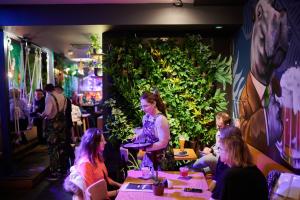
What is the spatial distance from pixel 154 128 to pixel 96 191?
1.16 metres

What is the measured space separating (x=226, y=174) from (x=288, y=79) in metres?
1.39

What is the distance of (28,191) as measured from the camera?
18.0 feet

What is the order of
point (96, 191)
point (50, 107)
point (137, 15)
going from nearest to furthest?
1. point (96, 191)
2. point (137, 15)
3. point (50, 107)

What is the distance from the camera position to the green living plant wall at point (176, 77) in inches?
214

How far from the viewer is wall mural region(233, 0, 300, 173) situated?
118 inches

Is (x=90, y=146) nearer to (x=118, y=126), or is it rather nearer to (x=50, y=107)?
(x=118, y=126)

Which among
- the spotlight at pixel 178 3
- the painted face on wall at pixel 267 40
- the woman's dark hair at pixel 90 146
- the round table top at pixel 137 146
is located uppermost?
the spotlight at pixel 178 3

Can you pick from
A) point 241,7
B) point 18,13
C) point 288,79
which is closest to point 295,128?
point 288,79

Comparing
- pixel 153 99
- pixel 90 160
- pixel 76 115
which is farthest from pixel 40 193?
pixel 76 115

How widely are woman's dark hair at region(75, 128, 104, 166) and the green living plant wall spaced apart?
261cm

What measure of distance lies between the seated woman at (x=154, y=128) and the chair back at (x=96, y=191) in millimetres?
899

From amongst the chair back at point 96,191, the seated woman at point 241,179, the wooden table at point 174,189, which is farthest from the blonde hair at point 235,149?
the chair back at point 96,191

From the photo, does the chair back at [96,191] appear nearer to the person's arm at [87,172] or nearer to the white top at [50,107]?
the person's arm at [87,172]

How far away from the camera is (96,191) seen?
8.64 feet
